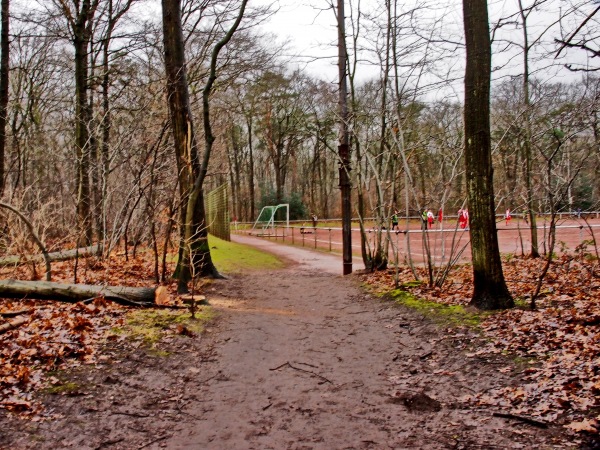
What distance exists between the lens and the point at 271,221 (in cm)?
3262

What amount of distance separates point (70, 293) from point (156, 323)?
1478 mm

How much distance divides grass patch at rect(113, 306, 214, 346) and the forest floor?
0.42ft

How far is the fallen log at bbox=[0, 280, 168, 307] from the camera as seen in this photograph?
6.59 meters

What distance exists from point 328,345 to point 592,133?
6.19m

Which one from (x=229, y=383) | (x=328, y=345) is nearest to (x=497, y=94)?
(x=328, y=345)

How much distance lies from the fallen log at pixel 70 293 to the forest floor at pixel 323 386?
14.8 inches

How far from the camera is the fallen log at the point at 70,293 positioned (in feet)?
21.6

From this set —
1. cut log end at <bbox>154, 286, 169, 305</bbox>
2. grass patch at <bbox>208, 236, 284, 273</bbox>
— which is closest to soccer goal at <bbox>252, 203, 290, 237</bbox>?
grass patch at <bbox>208, 236, 284, 273</bbox>

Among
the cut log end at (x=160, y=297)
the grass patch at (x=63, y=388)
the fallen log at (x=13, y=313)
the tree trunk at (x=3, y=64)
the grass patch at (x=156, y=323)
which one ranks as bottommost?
the grass patch at (x=63, y=388)

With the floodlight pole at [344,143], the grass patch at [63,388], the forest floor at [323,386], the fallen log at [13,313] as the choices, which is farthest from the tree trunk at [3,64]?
the grass patch at [63,388]

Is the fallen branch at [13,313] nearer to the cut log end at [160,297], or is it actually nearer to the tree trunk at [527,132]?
the cut log end at [160,297]

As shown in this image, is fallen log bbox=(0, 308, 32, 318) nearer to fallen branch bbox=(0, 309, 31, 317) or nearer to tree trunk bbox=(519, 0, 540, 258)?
fallen branch bbox=(0, 309, 31, 317)

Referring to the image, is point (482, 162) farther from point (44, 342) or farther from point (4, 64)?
point (4, 64)

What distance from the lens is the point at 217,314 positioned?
736cm
